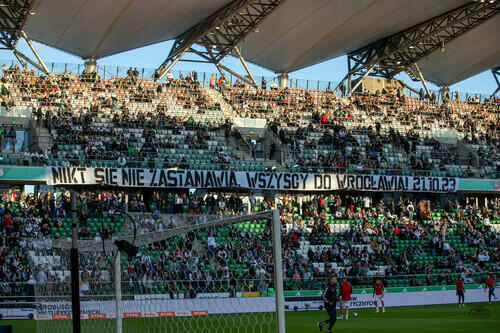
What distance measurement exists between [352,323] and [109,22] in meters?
27.6

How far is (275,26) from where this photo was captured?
160 ft

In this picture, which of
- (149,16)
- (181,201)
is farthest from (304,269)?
(149,16)

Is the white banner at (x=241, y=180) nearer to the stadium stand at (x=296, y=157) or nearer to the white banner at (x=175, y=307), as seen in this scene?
the stadium stand at (x=296, y=157)

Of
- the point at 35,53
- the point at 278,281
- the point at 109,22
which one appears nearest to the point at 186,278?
the point at 278,281

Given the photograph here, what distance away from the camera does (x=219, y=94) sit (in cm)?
4984

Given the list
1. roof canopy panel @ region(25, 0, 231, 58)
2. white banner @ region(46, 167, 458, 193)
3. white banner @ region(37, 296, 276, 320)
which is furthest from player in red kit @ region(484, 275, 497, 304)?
white banner @ region(37, 296, 276, 320)

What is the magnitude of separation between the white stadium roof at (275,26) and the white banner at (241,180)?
35.0 ft

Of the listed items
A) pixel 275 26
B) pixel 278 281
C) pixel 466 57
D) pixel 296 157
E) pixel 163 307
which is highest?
pixel 275 26

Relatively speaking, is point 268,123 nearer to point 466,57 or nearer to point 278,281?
point 466,57

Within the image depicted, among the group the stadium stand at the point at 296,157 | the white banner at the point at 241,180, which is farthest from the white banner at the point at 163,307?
the white banner at the point at 241,180

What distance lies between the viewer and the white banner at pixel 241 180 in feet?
122

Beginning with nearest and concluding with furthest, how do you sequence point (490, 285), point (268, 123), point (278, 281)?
point (278, 281), point (490, 285), point (268, 123)

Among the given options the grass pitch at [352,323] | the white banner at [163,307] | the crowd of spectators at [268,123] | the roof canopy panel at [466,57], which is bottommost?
the grass pitch at [352,323]

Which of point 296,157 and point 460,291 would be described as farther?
point 296,157
